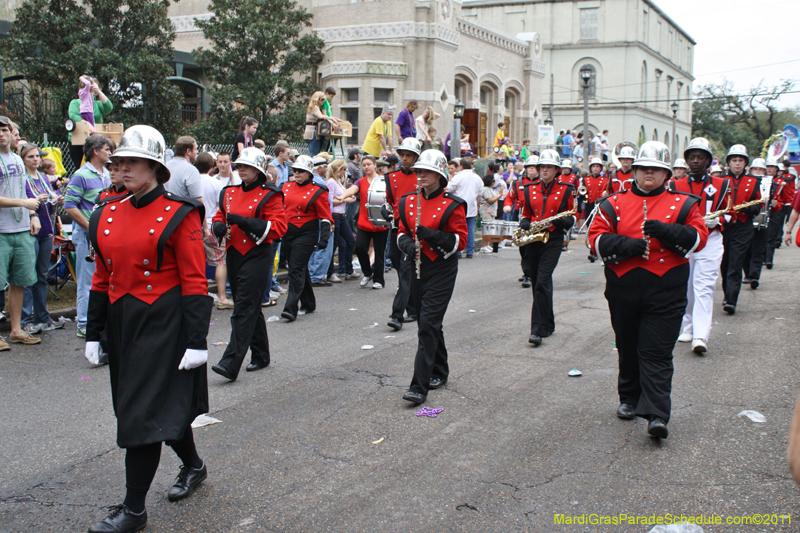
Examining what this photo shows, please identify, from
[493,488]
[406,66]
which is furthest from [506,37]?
[493,488]

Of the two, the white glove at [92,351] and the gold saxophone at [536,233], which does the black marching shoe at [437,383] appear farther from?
the white glove at [92,351]

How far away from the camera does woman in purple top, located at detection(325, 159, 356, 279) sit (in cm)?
1238

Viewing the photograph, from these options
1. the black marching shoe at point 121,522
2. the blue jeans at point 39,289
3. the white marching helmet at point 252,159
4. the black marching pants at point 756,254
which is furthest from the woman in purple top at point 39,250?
the black marching pants at point 756,254

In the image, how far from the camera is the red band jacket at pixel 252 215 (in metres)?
6.74

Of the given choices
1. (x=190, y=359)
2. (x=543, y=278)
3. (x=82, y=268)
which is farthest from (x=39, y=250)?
(x=543, y=278)

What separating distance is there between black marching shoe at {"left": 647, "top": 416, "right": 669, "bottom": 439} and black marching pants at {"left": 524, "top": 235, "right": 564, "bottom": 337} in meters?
2.96

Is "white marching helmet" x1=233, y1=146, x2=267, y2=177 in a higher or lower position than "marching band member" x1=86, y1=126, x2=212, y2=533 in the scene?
higher

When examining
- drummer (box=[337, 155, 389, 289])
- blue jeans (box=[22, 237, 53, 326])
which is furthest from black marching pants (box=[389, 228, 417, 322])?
blue jeans (box=[22, 237, 53, 326])

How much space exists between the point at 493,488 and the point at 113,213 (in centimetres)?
270

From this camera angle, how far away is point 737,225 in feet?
31.5

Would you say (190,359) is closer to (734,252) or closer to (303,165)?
(303,165)

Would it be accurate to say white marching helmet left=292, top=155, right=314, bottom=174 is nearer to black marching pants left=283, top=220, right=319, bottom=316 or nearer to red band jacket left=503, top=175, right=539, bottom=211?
black marching pants left=283, top=220, right=319, bottom=316

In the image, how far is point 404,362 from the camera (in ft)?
23.7

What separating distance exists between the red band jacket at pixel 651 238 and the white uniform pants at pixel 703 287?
2537mm
